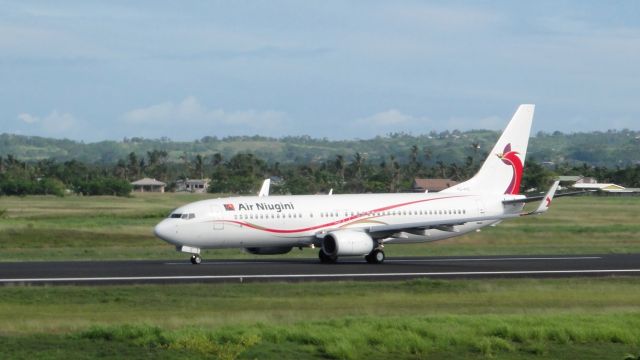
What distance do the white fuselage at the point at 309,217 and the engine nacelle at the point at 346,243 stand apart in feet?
4.04

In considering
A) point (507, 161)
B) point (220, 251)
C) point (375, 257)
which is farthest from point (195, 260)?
point (507, 161)

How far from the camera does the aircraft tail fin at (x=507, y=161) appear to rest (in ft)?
190

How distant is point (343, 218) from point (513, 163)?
11.2 meters

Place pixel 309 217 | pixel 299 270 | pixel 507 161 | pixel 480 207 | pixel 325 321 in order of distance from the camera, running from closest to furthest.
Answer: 1. pixel 325 321
2. pixel 299 270
3. pixel 309 217
4. pixel 480 207
5. pixel 507 161

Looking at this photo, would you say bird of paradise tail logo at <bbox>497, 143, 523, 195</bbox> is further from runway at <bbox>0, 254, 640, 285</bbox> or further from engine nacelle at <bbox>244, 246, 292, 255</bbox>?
engine nacelle at <bbox>244, 246, 292, 255</bbox>

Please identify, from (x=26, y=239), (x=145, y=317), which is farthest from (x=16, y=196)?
(x=145, y=317)

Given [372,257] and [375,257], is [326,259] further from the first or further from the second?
[375,257]

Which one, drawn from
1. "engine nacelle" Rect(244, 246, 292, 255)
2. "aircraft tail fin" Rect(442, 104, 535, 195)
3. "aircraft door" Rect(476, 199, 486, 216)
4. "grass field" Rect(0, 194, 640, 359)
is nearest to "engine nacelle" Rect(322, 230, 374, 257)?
"engine nacelle" Rect(244, 246, 292, 255)

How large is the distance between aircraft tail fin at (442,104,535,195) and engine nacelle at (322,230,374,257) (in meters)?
7.86

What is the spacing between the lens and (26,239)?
2790 inches

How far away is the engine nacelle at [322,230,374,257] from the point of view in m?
50.6

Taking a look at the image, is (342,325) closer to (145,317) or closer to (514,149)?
(145,317)

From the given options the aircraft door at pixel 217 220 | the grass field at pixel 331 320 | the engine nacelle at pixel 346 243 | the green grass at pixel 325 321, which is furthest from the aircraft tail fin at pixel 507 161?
the green grass at pixel 325 321

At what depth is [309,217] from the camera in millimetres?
52344
